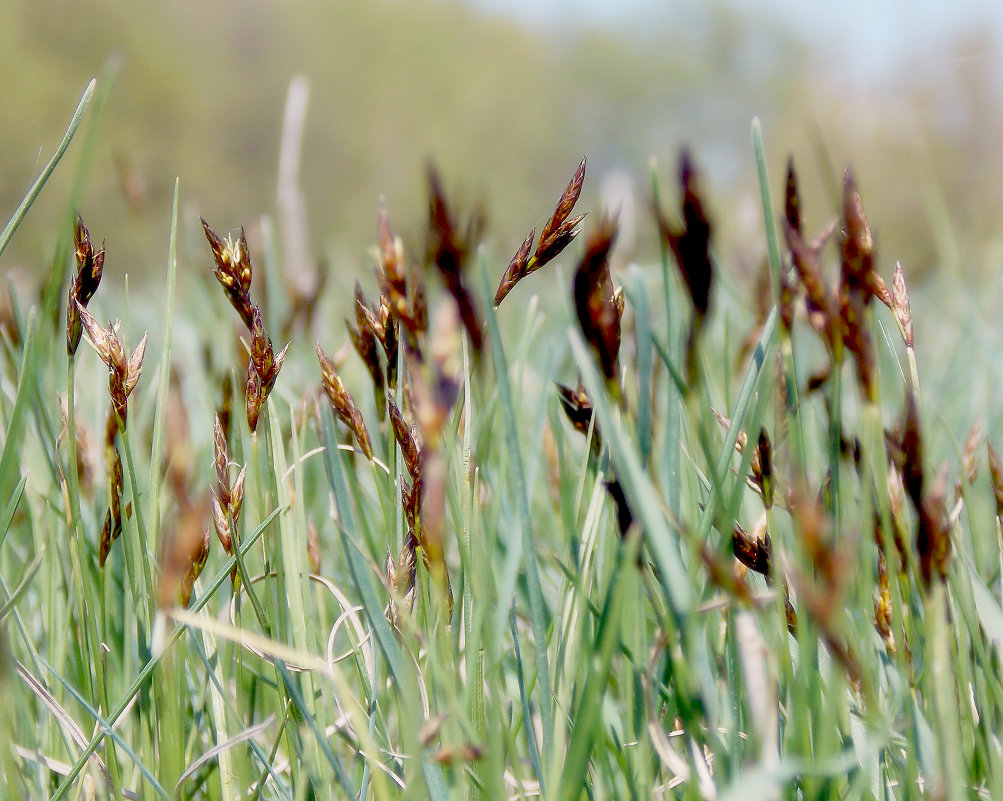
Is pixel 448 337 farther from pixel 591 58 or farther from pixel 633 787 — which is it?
pixel 591 58

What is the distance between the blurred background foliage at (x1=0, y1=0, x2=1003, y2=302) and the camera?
8.95 m

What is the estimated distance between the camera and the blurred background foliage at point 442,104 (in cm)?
895

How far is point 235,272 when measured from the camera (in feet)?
1.31

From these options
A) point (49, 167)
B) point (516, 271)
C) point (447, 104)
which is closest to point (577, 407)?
point (516, 271)

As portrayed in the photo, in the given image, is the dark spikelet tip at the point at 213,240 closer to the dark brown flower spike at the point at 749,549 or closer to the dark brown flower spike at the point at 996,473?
the dark brown flower spike at the point at 749,549

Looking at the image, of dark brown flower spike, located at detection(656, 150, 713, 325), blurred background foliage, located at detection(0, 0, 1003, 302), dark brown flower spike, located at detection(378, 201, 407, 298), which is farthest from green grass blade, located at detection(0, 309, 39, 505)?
blurred background foliage, located at detection(0, 0, 1003, 302)

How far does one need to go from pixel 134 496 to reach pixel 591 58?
24098mm

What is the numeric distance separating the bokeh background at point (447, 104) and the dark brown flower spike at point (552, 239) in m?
7.31

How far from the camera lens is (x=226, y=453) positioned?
41cm

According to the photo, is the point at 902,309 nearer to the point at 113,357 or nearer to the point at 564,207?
the point at 564,207

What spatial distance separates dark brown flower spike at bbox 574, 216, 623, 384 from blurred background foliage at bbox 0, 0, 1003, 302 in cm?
692

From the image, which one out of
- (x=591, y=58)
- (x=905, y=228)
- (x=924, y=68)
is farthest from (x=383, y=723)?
(x=591, y=58)

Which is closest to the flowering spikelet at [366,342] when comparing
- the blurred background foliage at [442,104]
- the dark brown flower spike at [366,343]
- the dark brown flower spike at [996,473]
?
the dark brown flower spike at [366,343]

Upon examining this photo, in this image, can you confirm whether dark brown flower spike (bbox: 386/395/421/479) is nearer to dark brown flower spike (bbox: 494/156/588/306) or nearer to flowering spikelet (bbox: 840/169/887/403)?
dark brown flower spike (bbox: 494/156/588/306)
